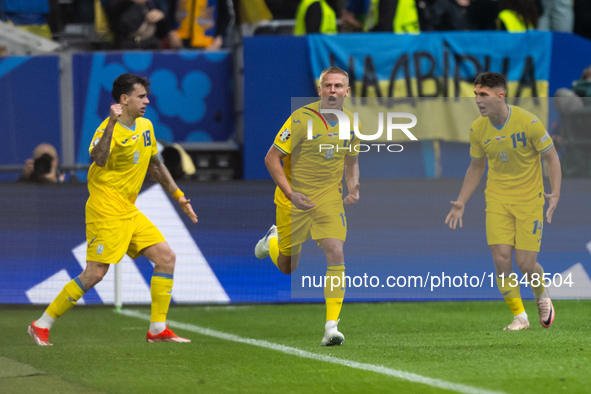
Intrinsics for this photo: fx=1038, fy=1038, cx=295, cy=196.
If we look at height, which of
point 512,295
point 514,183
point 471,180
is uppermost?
point 514,183

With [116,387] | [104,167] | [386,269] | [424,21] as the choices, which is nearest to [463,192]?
[386,269]

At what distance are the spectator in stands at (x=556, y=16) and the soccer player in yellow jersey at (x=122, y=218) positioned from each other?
801 centimetres

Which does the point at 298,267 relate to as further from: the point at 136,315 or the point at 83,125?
the point at 83,125

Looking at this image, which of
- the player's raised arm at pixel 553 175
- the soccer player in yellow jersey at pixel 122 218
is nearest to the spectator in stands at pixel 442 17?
the player's raised arm at pixel 553 175

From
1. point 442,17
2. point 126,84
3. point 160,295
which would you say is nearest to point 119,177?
point 126,84

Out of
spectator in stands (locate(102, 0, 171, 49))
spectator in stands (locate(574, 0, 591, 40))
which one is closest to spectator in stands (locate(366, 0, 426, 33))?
spectator in stands (locate(574, 0, 591, 40))

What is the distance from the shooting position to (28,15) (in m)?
15.4

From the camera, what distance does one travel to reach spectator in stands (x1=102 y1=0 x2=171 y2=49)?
48.1 feet

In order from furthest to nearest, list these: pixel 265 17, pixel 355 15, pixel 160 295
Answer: pixel 355 15 < pixel 265 17 < pixel 160 295

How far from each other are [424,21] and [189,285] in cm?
562

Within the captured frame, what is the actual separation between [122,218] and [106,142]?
26.2 inches

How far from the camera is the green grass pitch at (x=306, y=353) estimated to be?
5.87 m

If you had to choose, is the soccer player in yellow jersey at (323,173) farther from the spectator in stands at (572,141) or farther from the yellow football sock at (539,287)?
the spectator in stands at (572,141)

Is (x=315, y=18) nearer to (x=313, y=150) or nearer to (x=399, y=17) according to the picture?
(x=399, y=17)
